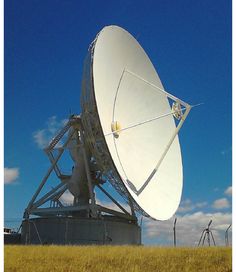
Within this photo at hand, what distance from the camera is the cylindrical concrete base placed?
3131 cm

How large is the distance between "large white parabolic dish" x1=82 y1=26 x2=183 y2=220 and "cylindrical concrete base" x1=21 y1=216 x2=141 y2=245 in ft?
19.3

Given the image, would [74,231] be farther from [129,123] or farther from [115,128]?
[115,128]

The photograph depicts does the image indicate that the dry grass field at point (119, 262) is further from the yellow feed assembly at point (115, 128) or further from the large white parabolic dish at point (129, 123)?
the yellow feed assembly at point (115, 128)

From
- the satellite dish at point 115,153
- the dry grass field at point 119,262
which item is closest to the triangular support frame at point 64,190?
the satellite dish at point 115,153

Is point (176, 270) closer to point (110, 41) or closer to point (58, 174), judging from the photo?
point (110, 41)

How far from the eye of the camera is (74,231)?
31312 millimetres

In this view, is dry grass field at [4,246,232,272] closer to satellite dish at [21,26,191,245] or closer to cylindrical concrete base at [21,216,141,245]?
satellite dish at [21,26,191,245]

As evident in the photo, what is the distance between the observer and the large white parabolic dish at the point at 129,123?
952 inches

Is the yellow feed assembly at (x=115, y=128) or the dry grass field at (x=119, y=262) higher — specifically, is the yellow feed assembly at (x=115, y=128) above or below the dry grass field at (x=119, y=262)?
above

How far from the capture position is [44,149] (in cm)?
3406

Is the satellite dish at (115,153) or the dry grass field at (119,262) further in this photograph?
the satellite dish at (115,153)

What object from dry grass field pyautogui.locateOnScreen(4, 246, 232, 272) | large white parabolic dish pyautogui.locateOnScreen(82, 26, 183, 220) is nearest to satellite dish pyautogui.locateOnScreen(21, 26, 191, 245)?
large white parabolic dish pyautogui.locateOnScreen(82, 26, 183, 220)

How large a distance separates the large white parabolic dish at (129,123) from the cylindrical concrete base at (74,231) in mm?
5871

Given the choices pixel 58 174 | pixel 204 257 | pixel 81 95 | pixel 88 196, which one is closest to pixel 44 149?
pixel 58 174
